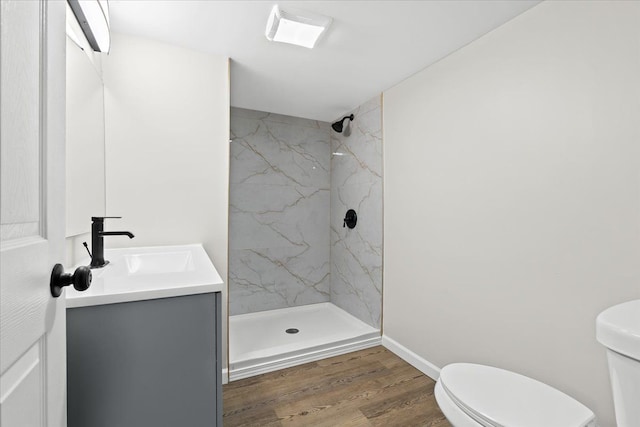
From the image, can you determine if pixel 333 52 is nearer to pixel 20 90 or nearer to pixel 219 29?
pixel 219 29

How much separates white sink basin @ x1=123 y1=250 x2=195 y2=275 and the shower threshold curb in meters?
0.92

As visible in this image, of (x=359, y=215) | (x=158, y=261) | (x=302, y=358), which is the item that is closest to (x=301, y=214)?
(x=359, y=215)

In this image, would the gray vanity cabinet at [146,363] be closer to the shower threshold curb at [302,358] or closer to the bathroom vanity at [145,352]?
the bathroom vanity at [145,352]

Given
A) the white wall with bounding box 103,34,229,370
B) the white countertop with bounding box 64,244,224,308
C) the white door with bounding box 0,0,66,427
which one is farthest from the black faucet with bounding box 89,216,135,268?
the white door with bounding box 0,0,66,427

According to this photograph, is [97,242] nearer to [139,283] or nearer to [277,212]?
[139,283]

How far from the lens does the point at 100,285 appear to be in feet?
3.41

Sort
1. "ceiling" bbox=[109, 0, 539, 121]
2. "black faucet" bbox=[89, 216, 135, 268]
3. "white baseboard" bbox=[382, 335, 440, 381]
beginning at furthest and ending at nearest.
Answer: "white baseboard" bbox=[382, 335, 440, 381]
"ceiling" bbox=[109, 0, 539, 121]
"black faucet" bbox=[89, 216, 135, 268]

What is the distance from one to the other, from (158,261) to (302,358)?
4.26 feet

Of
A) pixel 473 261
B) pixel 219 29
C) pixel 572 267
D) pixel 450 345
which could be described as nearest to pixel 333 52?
pixel 219 29

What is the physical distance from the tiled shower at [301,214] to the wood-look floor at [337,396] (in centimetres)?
64

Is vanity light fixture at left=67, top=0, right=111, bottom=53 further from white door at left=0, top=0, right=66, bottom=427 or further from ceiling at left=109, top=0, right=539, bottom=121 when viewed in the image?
white door at left=0, top=0, right=66, bottom=427

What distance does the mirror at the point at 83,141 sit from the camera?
132 centimetres

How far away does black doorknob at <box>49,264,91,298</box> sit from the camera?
0.67 meters

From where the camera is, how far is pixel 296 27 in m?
1.74
